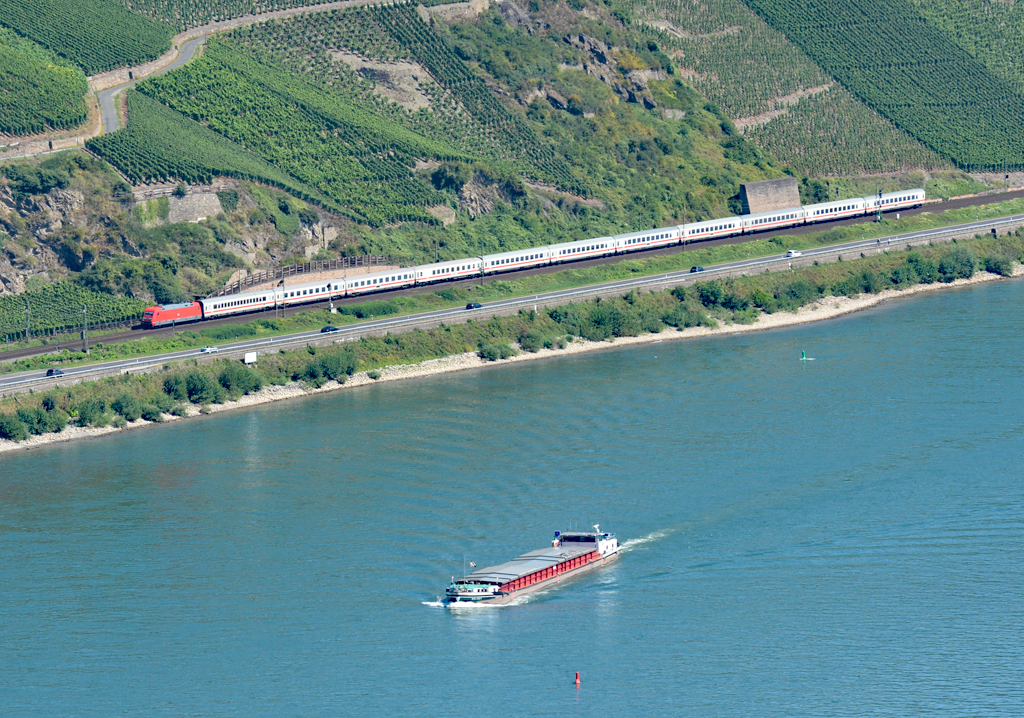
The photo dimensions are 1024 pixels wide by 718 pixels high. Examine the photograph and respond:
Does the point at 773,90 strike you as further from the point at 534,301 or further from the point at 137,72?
the point at 137,72

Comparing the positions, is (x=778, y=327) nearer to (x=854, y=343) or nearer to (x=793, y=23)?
(x=854, y=343)

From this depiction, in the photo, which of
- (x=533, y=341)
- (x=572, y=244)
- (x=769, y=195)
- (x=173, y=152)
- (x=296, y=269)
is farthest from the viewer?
(x=769, y=195)

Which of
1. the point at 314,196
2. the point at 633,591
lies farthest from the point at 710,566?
the point at 314,196

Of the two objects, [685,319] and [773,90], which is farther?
[773,90]

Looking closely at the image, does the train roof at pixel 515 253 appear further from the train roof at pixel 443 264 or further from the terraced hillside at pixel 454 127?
the terraced hillside at pixel 454 127

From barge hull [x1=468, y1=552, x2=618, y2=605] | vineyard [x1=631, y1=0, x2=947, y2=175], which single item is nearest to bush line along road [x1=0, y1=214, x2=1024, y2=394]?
vineyard [x1=631, y1=0, x2=947, y2=175]

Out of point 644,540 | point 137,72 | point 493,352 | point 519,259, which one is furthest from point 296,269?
point 644,540
